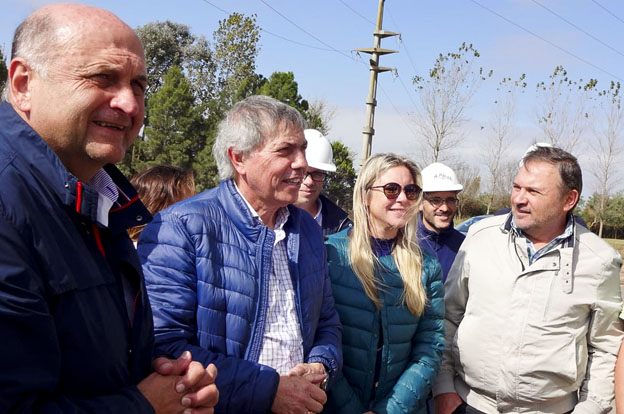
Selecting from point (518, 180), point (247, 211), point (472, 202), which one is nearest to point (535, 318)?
point (518, 180)

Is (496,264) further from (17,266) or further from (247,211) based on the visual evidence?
(17,266)

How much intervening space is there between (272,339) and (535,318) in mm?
1583

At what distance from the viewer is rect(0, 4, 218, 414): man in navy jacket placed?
A: 3.92ft

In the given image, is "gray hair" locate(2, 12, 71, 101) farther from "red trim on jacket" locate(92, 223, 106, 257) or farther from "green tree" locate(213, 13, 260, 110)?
"green tree" locate(213, 13, 260, 110)

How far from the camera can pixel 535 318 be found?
2.99 m

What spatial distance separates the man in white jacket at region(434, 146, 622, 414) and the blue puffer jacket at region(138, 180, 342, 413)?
3.80 ft

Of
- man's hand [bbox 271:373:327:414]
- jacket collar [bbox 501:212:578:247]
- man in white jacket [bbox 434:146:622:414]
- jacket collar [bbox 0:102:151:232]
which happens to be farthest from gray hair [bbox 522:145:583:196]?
jacket collar [bbox 0:102:151:232]

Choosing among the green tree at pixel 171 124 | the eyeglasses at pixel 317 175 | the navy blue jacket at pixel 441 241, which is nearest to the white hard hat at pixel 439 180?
the navy blue jacket at pixel 441 241

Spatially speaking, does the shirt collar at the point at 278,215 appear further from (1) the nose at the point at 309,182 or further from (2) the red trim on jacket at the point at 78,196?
(1) the nose at the point at 309,182

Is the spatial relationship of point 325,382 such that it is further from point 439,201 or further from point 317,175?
point 439,201

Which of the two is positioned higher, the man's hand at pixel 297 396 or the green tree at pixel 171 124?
the green tree at pixel 171 124

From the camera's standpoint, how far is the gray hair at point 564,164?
3211 millimetres

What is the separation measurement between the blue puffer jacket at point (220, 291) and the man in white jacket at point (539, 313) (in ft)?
3.80

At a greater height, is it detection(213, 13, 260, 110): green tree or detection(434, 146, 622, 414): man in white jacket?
detection(213, 13, 260, 110): green tree
